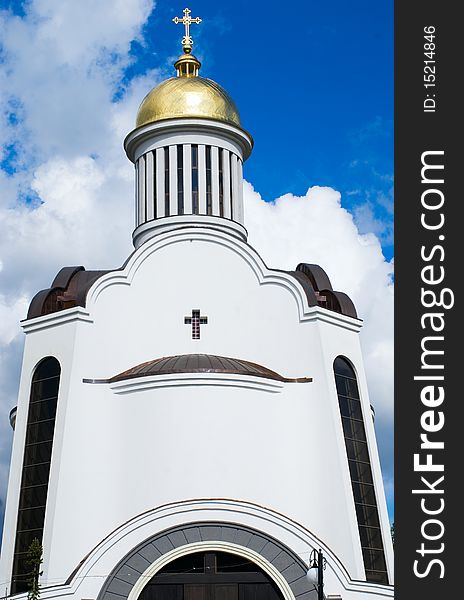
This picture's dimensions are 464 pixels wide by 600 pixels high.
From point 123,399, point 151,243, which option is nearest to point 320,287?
point 151,243

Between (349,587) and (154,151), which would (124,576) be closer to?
(349,587)

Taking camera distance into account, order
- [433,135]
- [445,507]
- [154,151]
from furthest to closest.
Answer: [154,151], [433,135], [445,507]

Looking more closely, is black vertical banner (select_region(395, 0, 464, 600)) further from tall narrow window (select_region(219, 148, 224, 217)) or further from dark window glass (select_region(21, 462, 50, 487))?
tall narrow window (select_region(219, 148, 224, 217))

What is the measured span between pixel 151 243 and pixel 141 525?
25.4 feet

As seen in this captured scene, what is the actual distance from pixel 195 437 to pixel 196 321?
3.68m

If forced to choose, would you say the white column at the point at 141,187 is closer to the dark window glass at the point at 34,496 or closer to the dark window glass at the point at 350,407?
the dark window glass at the point at 350,407

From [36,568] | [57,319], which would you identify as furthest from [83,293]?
[36,568]

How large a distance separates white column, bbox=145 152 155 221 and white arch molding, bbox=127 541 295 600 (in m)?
11.0

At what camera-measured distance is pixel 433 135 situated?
46.2 ft

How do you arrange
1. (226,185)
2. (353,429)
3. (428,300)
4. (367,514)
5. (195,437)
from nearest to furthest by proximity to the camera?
(428,300)
(195,437)
(367,514)
(353,429)
(226,185)

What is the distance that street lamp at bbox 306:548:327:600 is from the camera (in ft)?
55.6

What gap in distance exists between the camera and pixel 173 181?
91.2ft

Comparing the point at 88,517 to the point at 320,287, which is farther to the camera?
the point at 320,287

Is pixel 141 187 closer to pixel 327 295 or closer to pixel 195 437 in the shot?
pixel 327 295
